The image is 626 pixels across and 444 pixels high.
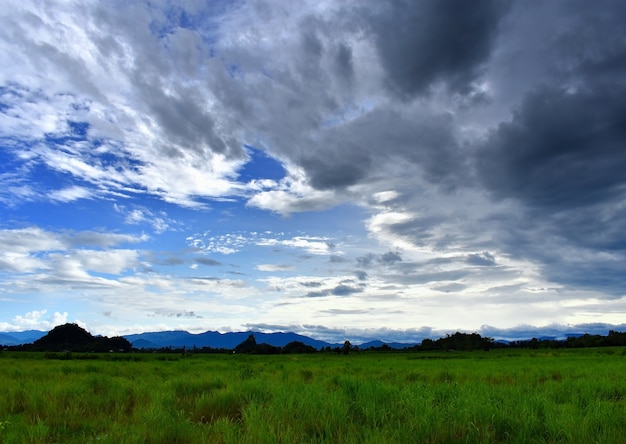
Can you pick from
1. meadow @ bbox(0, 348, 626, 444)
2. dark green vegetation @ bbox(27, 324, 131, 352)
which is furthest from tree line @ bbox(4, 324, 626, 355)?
meadow @ bbox(0, 348, 626, 444)

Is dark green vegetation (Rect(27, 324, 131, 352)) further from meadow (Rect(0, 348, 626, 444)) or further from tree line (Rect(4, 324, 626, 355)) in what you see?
meadow (Rect(0, 348, 626, 444))

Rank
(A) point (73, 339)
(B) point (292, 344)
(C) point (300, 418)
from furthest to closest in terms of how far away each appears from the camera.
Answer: (A) point (73, 339), (B) point (292, 344), (C) point (300, 418)

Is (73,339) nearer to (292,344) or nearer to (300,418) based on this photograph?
(292,344)

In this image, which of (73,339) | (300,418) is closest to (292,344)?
(73,339)

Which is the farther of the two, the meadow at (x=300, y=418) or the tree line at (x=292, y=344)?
the tree line at (x=292, y=344)

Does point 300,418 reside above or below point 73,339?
below

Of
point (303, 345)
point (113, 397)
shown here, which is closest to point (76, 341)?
point (303, 345)

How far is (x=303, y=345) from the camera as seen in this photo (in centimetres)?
11331

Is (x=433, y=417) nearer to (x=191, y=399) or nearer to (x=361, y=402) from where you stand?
(x=361, y=402)

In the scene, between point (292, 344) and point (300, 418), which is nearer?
point (300, 418)

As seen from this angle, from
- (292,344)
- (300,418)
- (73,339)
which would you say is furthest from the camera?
(73,339)

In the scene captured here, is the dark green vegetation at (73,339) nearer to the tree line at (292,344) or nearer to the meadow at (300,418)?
the tree line at (292,344)

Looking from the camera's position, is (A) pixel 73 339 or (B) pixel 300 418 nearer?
(B) pixel 300 418

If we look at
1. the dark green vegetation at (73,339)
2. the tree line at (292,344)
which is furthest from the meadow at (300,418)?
the dark green vegetation at (73,339)
